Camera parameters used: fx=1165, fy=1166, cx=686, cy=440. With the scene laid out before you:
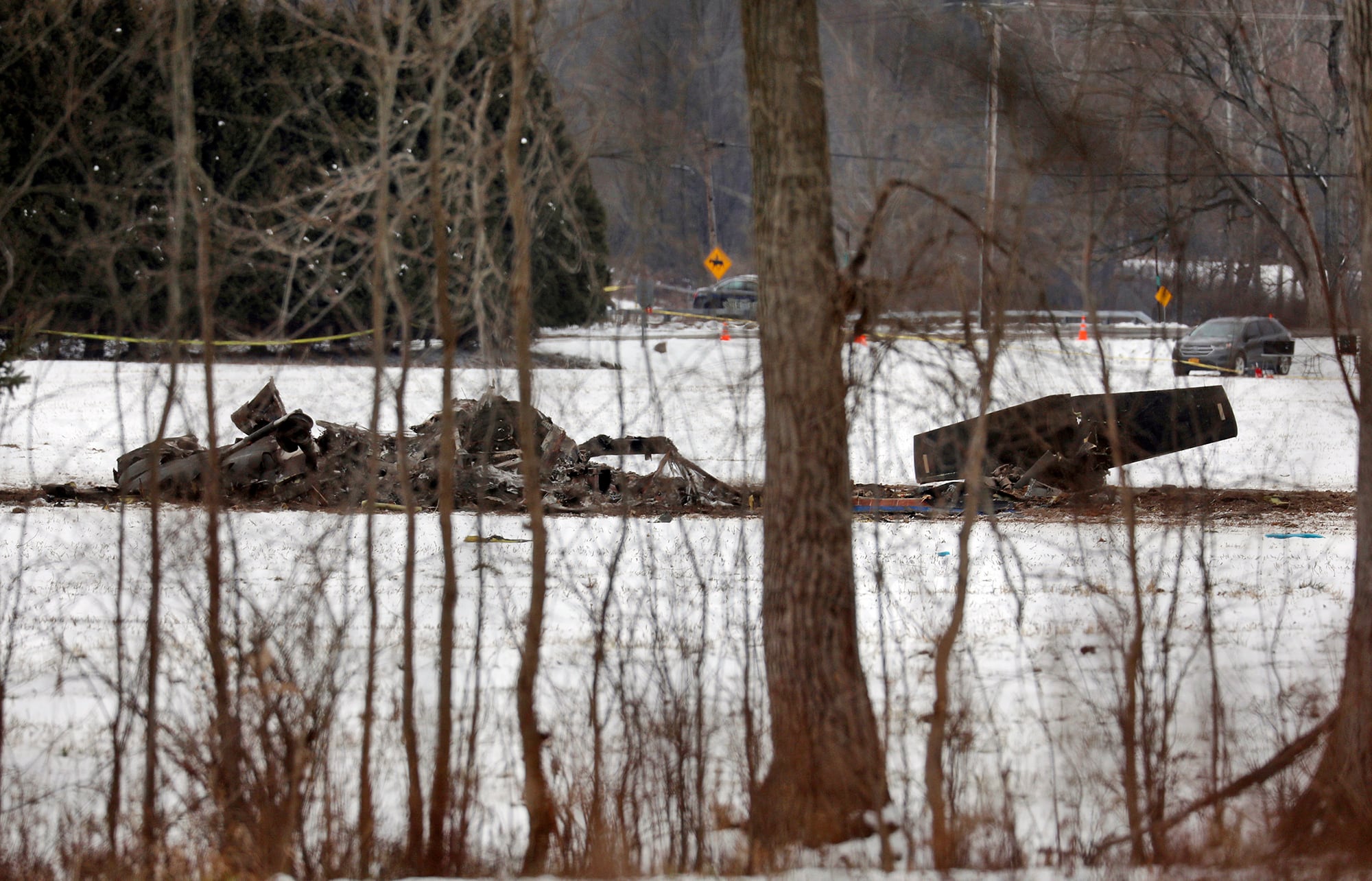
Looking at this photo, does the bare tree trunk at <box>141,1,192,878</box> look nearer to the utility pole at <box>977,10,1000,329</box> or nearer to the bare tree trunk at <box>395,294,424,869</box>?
the bare tree trunk at <box>395,294,424,869</box>

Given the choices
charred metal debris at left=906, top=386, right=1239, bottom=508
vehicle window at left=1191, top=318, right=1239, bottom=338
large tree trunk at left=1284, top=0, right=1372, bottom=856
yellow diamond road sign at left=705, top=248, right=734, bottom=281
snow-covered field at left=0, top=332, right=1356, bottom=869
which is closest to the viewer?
large tree trunk at left=1284, top=0, right=1372, bottom=856

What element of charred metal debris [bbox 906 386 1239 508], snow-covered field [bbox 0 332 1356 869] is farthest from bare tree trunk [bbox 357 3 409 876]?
charred metal debris [bbox 906 386 1239 508]

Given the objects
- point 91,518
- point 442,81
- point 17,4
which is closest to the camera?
point 442,81

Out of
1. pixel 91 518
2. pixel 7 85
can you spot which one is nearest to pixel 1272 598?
pixel 91 518

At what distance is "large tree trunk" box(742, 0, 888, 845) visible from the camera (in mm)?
4227

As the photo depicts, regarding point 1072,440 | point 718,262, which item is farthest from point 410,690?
point 1072,440

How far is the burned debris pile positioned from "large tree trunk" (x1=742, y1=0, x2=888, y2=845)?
217 inches

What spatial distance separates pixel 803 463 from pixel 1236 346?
18.9 meters

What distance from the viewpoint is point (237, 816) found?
4.79m

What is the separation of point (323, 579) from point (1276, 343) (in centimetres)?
1609

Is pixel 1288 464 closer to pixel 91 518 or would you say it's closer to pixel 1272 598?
pixel 1272 598

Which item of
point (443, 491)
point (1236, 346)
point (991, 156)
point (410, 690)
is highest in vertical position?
point (1236, 346)

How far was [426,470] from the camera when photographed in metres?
10.7

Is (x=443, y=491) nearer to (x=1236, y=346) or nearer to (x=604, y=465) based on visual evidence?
(x=604, y=465)
